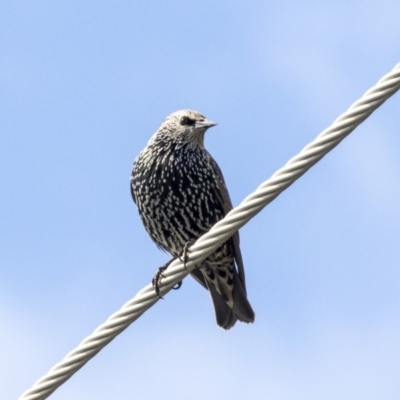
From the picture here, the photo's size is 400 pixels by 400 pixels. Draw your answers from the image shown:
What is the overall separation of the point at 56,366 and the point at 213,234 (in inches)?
41.7

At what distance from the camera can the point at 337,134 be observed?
231 inches

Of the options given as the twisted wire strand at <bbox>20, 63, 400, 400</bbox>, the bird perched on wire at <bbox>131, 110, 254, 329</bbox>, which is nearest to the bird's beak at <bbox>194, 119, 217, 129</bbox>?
the bird perched on wire at <bbox>131, 110, 254, 329</bbox>

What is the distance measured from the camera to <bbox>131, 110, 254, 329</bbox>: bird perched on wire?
31.3 ft

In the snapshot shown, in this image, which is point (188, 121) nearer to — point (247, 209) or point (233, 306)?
point (233, 306)

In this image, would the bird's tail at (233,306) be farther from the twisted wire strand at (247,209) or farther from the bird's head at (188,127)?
the twisted wire strand at (247,209)

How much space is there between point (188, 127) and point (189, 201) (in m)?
0.76

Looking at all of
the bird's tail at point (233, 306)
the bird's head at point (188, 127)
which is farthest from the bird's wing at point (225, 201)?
the bird's head at point (188, 127)

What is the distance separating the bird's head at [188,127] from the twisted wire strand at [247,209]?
3591mm

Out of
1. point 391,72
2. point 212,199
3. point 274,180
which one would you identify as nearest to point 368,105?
point 391,72

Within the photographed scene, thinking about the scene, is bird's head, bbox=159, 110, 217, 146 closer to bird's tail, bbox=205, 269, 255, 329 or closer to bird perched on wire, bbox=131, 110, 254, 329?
bird perched on wire, bbox=131, 110, 254, 329

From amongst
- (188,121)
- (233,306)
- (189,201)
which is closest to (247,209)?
(189,201)

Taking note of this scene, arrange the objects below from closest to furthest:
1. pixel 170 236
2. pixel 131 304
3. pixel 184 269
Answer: pixel 131 304 < pixel 184 269 < pixel 170 236

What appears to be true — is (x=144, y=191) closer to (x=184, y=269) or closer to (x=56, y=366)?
(x=184, y=269)

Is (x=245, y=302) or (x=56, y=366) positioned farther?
(x=245, y=302)
